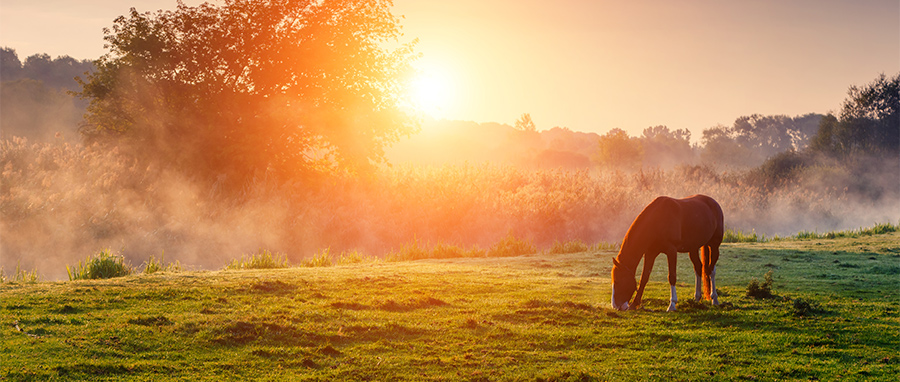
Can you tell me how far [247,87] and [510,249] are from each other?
1387 centimetres

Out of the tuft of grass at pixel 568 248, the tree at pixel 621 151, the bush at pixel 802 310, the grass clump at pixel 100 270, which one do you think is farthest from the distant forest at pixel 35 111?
the tree at pixel 621 151

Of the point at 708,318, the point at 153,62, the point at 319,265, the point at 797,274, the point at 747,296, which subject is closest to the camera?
the point at 708,318

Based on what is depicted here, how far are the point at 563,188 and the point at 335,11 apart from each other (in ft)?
42.8

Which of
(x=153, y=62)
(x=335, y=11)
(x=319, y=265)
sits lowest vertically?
(x=319, y=265)

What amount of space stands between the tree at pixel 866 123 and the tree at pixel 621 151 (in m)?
27.0

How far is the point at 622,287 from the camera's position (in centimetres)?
901

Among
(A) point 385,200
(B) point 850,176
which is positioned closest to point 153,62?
(A) point 385,200

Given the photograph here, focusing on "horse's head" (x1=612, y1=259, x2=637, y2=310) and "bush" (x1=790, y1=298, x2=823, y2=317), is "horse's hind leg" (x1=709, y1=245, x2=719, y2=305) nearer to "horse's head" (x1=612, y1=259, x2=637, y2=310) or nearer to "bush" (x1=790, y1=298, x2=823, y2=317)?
"bush" (x1=790, y1=298, x2=823, y2=317)

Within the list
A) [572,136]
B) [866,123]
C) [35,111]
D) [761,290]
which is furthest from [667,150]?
[761,290]

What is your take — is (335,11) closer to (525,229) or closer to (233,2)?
(233,2)

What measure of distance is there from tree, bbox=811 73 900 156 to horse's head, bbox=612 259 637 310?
2018 inches

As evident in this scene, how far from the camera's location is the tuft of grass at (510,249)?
19797 millimetres

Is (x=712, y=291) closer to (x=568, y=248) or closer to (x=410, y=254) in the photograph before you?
(x=568, y=248)

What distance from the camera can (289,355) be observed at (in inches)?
267
